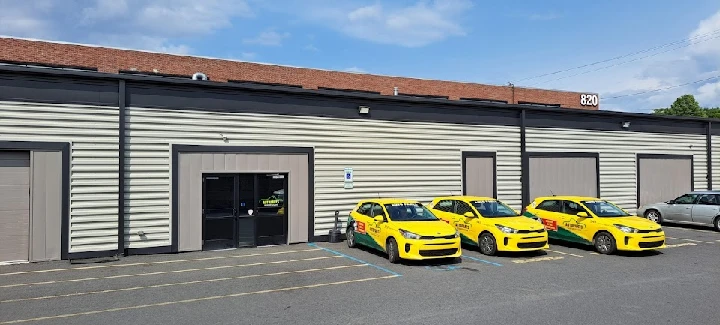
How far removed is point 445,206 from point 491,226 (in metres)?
2.42

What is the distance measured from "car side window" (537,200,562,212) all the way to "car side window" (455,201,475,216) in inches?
110

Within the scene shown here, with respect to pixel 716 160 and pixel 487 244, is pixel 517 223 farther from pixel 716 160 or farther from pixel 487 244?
pixel 716 160

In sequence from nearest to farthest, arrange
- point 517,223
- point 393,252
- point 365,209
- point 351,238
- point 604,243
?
point 393,252 < point 517,223 < point 604,243 < point 365,209 < point 351,238

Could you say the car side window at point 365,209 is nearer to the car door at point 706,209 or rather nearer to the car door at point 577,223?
the car door at point 577,223

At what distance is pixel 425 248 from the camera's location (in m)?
10.8

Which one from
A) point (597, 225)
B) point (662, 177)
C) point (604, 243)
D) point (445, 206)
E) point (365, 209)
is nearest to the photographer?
point (604, 243)

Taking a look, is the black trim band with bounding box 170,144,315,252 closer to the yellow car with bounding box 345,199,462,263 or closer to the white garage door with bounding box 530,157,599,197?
the yellow car with bounding box 345,199,462,263

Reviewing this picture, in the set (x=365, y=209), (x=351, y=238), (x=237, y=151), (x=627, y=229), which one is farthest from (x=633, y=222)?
(x=237, y=151)

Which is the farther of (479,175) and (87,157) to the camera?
(479,175)

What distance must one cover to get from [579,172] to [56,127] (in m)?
18.4

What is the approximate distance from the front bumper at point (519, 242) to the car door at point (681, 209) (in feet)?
32.3

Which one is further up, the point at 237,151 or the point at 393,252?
the point at 237,151

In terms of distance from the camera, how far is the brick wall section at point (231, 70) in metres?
22.2

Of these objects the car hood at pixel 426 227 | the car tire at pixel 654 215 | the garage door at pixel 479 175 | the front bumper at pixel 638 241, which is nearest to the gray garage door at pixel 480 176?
the garage door at pixel 479 175
